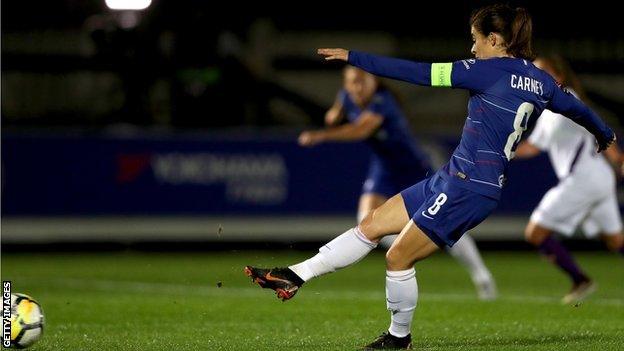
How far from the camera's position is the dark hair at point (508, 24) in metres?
8.17

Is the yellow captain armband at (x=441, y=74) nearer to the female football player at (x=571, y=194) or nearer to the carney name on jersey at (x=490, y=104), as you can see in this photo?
the carney name on jersey at (x=490, y=104)

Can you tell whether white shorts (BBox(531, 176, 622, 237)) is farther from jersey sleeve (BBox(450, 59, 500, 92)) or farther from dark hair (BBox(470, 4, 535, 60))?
jersey sleeve (BBox(450, 59, 500, 92))

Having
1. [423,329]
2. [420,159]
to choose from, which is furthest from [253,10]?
[423,329]

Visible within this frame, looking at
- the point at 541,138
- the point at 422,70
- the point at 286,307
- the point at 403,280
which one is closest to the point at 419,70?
the point at 422,70

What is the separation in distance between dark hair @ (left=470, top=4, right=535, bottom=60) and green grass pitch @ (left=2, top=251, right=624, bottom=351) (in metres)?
1.94

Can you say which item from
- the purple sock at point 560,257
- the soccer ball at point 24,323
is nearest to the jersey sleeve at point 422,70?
the soccer ball at point 24,323

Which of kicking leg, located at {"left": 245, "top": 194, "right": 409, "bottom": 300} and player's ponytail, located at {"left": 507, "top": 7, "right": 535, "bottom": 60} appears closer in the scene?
player's ponytail, located at {"left": 507, "top": 7, "right": 535, "bottom": 60}

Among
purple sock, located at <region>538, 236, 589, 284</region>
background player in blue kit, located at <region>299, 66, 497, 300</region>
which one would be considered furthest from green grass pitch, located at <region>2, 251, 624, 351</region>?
background player in blue kit, located at <region>299, 66, 497, 300</region>

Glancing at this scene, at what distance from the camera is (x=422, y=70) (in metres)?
7.96

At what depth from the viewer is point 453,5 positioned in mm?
24797

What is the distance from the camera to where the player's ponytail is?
8.20m

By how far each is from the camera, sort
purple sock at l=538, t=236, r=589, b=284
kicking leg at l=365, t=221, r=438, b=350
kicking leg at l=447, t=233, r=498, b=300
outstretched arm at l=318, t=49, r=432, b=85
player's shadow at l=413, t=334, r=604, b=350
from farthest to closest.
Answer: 1. kicking leg at l=447, t=233, r=498, b=300
2. purple sock at l=538, t=236, r=589, b=284
3. player's shadow at l=413, t=334, r=604, b=350
4. kicking leg at l=365, t=221, r=438, b=350
5. outstretched arm at l=318, t=49, r=432, b=85

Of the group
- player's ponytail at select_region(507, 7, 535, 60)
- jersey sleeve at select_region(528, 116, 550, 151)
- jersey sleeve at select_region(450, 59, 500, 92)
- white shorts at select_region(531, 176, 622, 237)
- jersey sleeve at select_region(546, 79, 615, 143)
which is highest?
player's ponytail at select_region(507, 7, 535, 60)

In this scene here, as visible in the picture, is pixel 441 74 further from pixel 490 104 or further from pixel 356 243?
pixel 356 243
